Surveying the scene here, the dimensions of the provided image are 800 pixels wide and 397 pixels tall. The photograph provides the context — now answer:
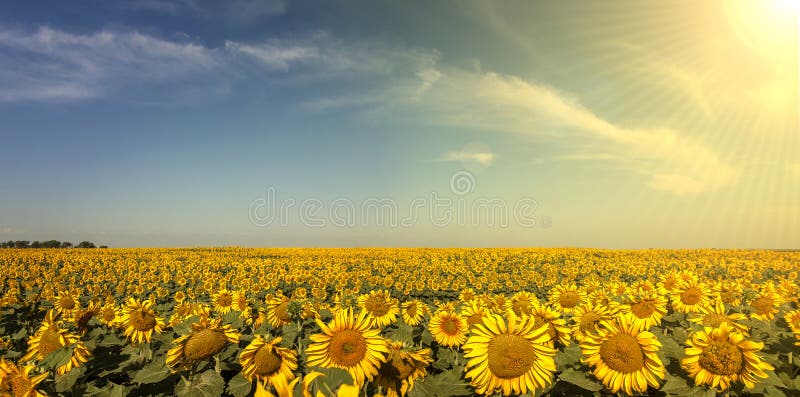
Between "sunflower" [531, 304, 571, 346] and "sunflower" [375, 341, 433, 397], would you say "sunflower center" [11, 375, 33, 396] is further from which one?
"sunflower" [531, 304, 571, 346]

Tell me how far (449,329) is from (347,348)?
2.35m

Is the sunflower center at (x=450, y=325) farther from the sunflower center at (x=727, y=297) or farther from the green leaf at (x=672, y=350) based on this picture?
the sunflower center at (x=727, y=297)

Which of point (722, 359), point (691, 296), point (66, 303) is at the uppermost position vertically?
point (691, 296)

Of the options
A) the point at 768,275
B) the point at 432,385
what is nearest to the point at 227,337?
the point at 432,385

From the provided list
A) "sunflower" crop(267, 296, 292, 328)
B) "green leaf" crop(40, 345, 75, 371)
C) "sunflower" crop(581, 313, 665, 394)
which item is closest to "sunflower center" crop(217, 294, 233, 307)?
"sunflower" crop(267, 296, 292, 328)

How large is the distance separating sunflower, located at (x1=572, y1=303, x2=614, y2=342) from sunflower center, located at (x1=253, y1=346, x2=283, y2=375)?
10.8 ft

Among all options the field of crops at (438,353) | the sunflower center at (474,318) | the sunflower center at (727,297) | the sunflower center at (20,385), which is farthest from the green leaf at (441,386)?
the sunflower center at (727,297)

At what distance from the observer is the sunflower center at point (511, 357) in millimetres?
3391

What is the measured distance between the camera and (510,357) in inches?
134

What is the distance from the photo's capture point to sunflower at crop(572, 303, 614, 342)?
4.95 metres

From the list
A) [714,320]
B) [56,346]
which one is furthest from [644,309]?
[56,346]

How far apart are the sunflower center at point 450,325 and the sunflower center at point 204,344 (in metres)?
2.65

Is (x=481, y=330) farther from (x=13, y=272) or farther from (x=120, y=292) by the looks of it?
(x=13, y=272)

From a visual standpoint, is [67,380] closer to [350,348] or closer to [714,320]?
[350,348]
